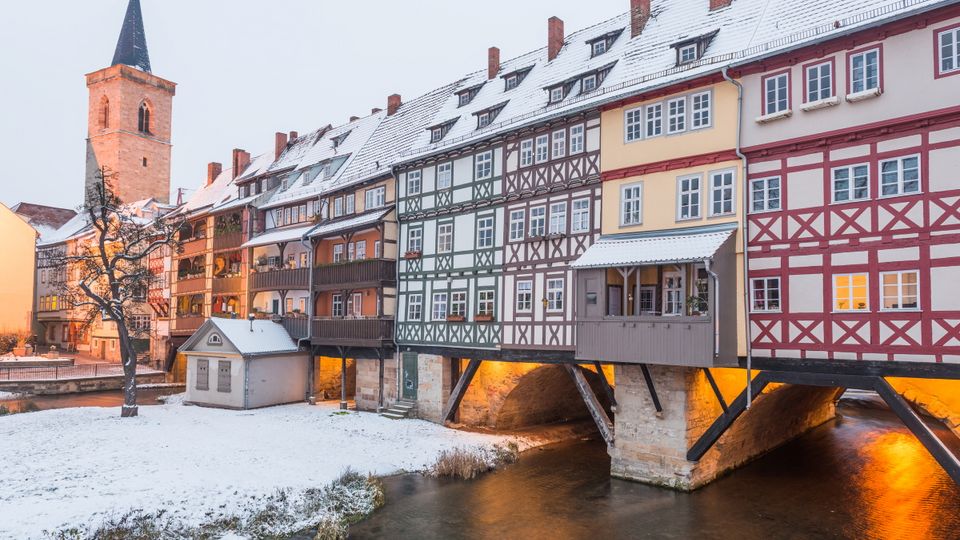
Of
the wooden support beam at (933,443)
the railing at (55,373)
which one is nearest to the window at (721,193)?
the wooden support beam at (933,443)

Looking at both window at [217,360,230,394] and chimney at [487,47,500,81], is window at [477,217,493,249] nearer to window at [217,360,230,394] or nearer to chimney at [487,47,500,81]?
chimney at [487,47,500,81]

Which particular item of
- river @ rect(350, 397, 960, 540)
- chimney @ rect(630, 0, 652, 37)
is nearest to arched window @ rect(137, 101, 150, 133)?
chimney @ rect(630, 0, 652, 37)

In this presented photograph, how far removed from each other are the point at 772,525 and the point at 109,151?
6164cm

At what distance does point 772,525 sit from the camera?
15141mm

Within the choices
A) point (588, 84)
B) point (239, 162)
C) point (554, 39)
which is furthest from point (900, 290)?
point (239, 162)

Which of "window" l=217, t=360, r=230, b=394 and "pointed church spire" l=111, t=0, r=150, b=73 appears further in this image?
"pointed church spire" l=111, t=0, r=150, b=73

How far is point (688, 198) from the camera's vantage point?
17641 mm

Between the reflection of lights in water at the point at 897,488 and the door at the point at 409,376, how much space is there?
50.6 ft

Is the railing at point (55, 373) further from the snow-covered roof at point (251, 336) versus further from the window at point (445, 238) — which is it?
the window at point (445, 238)

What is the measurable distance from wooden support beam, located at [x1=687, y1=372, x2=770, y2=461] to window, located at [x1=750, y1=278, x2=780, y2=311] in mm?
1616

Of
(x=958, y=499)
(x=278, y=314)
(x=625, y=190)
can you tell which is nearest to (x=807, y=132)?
(x=625, y=190)

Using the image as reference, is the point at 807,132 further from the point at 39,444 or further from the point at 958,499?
the point at 39,444

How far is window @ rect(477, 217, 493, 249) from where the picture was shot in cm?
2345

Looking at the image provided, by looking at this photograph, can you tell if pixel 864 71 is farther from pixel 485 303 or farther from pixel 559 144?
pixel 485 303
